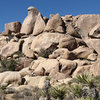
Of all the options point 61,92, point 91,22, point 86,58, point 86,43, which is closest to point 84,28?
point 91,22

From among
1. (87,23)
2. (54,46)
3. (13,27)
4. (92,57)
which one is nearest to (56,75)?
(92,57)

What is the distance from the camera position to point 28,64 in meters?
27.9

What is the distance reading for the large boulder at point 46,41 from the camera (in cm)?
2946

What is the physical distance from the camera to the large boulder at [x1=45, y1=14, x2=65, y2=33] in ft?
103

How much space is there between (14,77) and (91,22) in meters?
16.9

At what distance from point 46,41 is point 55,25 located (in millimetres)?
3429

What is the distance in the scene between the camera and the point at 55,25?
105 ft

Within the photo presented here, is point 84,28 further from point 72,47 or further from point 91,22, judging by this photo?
point 72,47

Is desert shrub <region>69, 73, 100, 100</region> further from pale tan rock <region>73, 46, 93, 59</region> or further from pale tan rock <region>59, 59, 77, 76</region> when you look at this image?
pale tan rock <region>73, 46, 93, 59</region>

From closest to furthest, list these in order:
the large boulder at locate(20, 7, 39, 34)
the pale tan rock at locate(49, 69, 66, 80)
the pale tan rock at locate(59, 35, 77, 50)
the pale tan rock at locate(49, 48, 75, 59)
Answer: the pale tan rock at locate(49, 69, 66, 80) → the pale tan rock at locate(49, 48, 75, 59) → the pale tan rock at locate(59, 35, 77, 50) → the large boulder at locate(20, 7, 39, 34)

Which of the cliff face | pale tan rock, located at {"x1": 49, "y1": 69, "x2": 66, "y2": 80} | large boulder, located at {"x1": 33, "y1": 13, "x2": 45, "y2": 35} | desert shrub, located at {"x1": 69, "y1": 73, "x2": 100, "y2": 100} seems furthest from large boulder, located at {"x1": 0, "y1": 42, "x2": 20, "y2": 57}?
desert shrub, located at {"x1": 69, "y1": 73, "x2": 100, "y2": 100}

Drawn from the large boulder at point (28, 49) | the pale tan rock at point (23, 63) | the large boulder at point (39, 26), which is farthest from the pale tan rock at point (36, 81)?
A: the large boulder at point (39, 26)

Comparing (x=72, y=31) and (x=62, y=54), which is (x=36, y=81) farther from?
(x=72, y=31)

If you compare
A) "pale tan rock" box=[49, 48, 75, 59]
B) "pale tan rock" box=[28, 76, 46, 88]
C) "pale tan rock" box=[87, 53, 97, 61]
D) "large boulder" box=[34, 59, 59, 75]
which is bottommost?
"pale tan rock" box=[28, 76, 46, 88]
